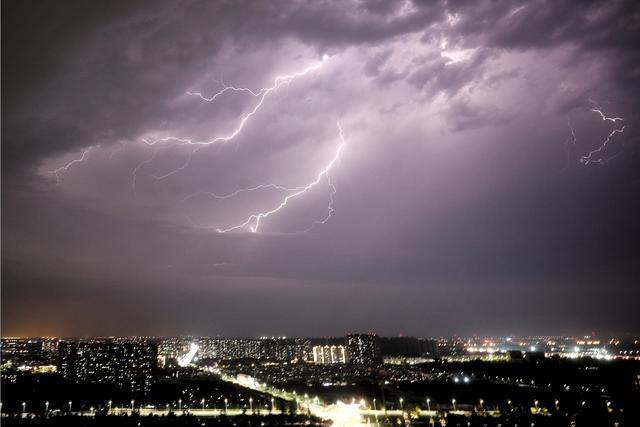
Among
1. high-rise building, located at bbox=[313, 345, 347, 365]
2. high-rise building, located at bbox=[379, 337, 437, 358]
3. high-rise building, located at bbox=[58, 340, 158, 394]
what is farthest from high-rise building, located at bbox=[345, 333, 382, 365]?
high-rise building, located at bbox=[58, 340, 158, 394]

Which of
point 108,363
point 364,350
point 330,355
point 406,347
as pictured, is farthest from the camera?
A: point 406,347

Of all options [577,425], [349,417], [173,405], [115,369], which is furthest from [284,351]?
[577,425]

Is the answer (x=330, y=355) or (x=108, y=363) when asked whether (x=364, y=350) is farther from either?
(x=108, y=363)

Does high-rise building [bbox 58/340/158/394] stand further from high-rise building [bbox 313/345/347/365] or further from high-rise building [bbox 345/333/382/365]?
high-rise building [bbox 313/345/347/365]

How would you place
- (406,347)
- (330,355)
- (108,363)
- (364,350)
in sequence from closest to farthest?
(108,363) < (364,350) < (330,355) < (406,347)

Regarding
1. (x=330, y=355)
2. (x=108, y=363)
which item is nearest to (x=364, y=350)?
(x=330, y=355)

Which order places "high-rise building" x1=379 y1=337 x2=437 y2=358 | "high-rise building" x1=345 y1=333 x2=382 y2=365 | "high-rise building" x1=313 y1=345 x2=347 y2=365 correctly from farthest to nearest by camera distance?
1. "high-rise building" x1=379 y1=337 x2=437 y2=358
2. "high-rise building" x1=313 y1=345 x2=347 y2=365
3. "high-rise building" x1=345 y1=333 x2=382 y2=365

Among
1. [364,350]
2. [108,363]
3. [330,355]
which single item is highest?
[108,363]
